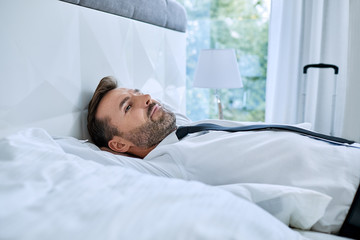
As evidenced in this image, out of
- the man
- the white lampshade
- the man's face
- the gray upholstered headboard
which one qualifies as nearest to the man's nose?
the man's face

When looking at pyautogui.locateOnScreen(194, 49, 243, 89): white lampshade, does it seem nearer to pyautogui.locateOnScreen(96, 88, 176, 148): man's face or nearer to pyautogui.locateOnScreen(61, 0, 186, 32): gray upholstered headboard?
pyautogui.locateOnScreen(61, 0, 186, 32): gray upholstered headboard

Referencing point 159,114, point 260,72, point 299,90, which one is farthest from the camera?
point 260,72

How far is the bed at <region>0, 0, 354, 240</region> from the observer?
1.70 feet

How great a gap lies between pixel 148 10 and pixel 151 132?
83 cm

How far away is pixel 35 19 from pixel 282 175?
3.23ft

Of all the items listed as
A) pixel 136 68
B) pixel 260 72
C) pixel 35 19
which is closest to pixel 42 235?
pixel 35 19

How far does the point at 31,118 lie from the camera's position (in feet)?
3.85

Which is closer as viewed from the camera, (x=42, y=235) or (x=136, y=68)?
(x=42, y=235)

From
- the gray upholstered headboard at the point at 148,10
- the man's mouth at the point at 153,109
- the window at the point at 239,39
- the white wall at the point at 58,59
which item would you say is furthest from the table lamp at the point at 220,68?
the window at the point at 239,39

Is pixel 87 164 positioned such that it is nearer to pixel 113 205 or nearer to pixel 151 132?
pixel 113 205

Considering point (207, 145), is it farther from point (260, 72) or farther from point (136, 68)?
point (260, 72)

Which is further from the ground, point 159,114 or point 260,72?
point 260,72

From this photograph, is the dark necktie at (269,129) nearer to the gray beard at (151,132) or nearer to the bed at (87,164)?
the gray beard at (151,132)

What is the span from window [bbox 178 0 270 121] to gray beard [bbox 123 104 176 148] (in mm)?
2450
